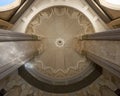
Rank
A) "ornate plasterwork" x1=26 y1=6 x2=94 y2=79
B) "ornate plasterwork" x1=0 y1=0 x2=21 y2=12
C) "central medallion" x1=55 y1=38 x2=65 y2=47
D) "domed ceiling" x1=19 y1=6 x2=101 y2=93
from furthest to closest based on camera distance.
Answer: "central medallion" x1=55 y1=38 x2=65 y2=47 → "ornate plasterwork" x1=26 y1=6 x2=94 y2=79 → "domed ceiling" x1=19 y1=6 x2=101 y2=93 → "ornate plasterwork" x1=0 y1=0 x2=21 y2=12

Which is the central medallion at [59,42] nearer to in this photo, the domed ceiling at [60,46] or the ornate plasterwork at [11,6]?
the domed ceiling at [60,46]

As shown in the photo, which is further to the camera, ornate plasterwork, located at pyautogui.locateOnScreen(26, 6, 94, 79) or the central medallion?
the central medallion

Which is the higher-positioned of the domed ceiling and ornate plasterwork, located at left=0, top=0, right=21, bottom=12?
ornate plasterwork, located at left=0, top=0, right=21, bottom=12

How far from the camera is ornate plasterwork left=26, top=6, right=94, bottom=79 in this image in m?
12.0

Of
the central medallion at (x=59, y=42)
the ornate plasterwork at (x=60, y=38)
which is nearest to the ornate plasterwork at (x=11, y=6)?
the ornate plasterwork at (x=60, y=38)

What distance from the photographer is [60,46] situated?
43.0ft

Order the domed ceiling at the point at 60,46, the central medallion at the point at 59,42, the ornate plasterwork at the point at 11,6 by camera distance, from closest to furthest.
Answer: the ornate plasterwork at the point at 11,6 < the domed ceiling at the point at 60,46 < the central medallion at the point at 59,42

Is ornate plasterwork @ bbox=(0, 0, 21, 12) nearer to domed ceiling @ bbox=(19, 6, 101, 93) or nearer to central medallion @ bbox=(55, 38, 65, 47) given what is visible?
domed ceiling @ bbox=(19, 6, 101, 93)

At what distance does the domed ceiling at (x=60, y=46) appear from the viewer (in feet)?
38.7

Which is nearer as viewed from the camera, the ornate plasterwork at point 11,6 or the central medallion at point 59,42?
the ornate plasterwork at point 11,6

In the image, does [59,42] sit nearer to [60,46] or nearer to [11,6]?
[60,46]

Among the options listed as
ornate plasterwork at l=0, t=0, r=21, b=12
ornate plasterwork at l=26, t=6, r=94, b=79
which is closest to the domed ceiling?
ornate plasterwork at l=26, t=6, r=94, b=79

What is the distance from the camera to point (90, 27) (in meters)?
11.8

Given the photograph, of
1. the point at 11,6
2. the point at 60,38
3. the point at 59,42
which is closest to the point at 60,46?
the point at 59,42
